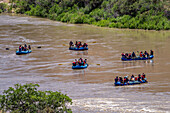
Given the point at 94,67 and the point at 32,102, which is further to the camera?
the point at 94,67

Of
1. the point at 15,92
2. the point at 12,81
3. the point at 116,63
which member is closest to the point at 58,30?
the point at 116,63

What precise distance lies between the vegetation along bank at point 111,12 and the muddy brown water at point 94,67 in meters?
3.68

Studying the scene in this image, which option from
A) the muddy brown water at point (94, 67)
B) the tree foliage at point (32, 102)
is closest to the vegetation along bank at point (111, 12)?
the muddy brown water at point (94, 67)

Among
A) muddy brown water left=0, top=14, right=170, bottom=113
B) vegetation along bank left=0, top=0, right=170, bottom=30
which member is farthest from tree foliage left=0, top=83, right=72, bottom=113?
vegetation along bank left=0, top=0, right=170, bottom=30

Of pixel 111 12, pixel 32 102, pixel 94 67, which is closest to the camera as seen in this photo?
pixel 32 102

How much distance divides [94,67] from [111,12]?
A: 36950mm

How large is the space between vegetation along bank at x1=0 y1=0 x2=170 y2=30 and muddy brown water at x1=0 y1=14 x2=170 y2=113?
368 centimetres

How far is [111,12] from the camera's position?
238 ft

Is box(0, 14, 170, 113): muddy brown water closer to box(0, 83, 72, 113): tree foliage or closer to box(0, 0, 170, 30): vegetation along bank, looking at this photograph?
box(0, 0, 170, 30): vegetation along bank

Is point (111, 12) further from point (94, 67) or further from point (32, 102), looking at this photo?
point (32, 102)

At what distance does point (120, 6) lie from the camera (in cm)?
6888

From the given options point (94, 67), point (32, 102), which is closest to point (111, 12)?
point (94, 67)

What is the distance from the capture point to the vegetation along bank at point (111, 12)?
211 ft

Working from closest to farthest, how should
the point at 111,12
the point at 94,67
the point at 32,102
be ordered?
the point at 32,102 → the point at 94,67 → the point at 111,12
